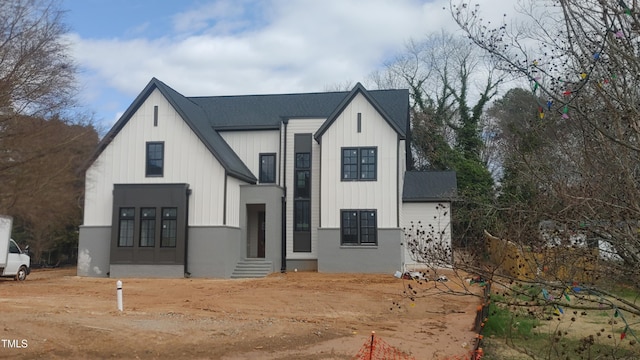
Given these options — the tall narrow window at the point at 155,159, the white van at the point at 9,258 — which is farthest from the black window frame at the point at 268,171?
the white van at the point at 9,258

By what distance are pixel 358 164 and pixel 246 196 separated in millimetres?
5278

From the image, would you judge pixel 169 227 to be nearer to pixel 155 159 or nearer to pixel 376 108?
pixel 155 159

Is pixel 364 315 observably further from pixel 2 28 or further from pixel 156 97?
pixel 156 97

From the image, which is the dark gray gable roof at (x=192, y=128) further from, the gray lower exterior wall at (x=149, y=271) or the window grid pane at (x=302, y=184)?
→ the gray lower exterior wall at (x=149, y=271)

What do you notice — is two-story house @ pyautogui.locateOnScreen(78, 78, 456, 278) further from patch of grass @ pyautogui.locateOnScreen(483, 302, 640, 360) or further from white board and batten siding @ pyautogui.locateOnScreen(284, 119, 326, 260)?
patch of grass @ pyautogui.locateOnScreen(483, 302, 640, 360)

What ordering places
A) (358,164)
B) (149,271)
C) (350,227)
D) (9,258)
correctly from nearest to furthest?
1. (9,258)
2. (149,271)
3. (350,227)
4. (358,164)

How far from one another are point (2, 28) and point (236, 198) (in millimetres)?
15413

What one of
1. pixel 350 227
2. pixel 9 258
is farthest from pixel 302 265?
pixel 9 258

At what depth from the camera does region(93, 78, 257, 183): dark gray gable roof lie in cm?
2445

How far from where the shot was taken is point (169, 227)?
79.3 ft

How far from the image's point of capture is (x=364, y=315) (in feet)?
47.1

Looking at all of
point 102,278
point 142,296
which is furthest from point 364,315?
point 102,278

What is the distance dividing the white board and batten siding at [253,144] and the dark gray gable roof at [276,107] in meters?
0.35

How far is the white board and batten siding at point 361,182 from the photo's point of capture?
83.1 feet
